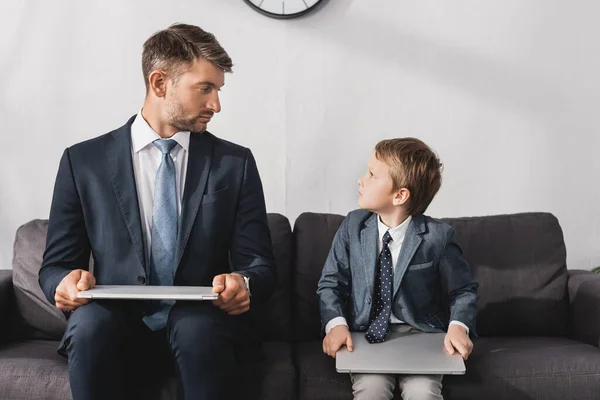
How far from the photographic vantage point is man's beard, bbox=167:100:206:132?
2186mm

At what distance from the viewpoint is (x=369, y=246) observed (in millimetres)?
A: 2287

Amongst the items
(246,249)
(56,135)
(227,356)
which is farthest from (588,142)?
(56,135)

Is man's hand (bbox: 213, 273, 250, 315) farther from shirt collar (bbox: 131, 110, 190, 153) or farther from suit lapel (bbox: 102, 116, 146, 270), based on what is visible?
shirt collar (bbox: 131, 110, 190, 153)

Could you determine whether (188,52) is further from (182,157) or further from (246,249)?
(246,249)

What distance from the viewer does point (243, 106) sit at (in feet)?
10.0

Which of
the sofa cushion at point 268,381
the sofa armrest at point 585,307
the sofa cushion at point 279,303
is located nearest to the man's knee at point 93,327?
the sofa cushion at point 268,381

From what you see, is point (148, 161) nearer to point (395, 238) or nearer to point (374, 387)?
point (395, 238)

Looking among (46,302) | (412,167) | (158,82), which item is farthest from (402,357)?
(46,302)

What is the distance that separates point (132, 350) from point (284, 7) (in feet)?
4.90

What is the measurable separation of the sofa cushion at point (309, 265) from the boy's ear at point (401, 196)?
37 centimetres

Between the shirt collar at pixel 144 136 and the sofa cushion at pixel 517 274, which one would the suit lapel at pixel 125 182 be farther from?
the sofa cushion at pixel 517 274

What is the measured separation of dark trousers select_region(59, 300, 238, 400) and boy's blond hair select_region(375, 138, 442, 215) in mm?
613

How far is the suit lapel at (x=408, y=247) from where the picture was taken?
2244 mm

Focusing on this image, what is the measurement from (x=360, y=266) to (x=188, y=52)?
74cm
